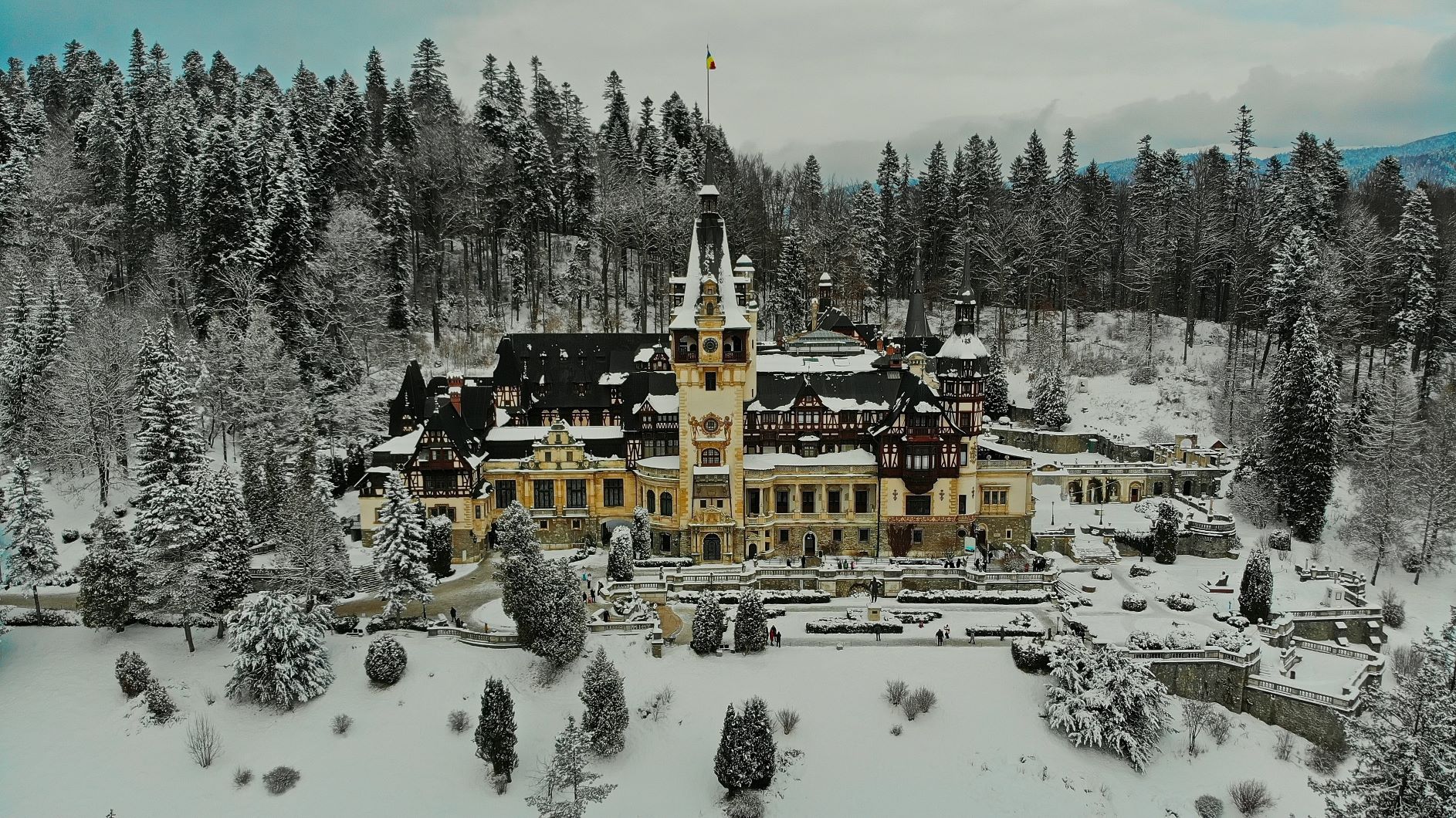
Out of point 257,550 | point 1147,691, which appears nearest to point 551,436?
point 257,550

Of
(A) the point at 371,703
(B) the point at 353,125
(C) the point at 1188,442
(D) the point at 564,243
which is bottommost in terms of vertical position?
(A) the point at 371,703

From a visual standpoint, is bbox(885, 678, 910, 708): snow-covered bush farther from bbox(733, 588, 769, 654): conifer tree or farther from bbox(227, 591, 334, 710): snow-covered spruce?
bbox(227, 591, 334, 710): snow-covered spruce

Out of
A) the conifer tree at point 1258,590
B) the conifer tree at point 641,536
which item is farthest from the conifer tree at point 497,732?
the conifer tree at point 1258,590

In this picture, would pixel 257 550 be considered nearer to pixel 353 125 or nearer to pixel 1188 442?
pixel 353 125

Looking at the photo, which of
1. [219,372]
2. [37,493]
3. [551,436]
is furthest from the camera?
[219,372]

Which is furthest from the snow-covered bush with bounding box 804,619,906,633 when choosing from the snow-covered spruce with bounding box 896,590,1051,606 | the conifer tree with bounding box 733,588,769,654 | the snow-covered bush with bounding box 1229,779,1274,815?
the snow-covered bush with bounding box 1229,779,1274,815

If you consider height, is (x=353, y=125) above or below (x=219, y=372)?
above

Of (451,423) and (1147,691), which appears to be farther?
(451,423)

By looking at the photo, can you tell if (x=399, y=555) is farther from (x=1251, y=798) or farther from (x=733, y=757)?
(x=1251, y=798)

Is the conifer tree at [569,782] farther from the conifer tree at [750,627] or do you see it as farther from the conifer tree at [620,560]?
the conifer tree at [620,560]
